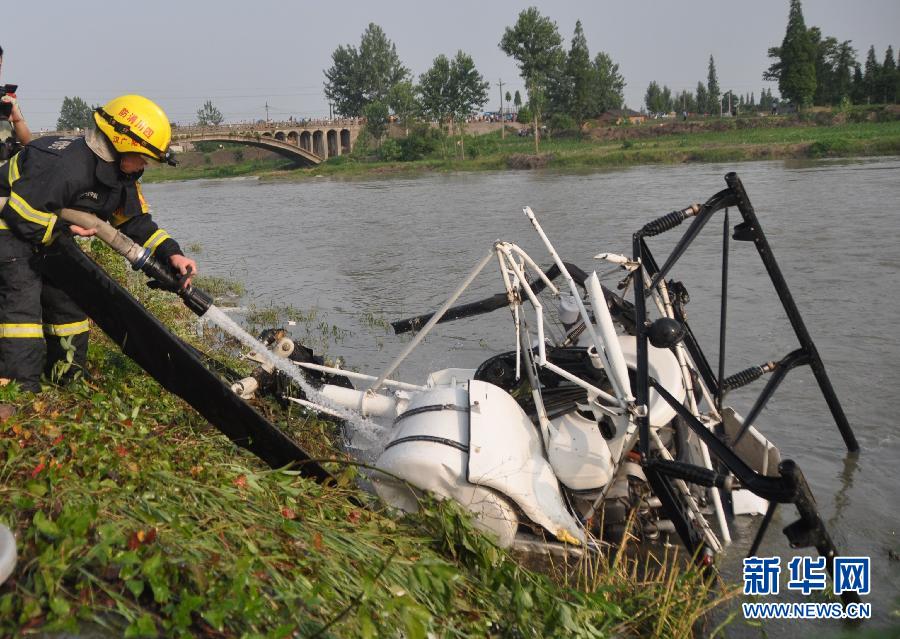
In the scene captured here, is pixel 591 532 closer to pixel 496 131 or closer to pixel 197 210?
pixel 197 210

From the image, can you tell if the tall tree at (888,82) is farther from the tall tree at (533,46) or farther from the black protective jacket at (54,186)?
the black protective jacket at (54,186)

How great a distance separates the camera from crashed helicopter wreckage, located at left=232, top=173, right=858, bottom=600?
429 centimetres

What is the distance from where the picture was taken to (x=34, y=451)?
3580 millimetres

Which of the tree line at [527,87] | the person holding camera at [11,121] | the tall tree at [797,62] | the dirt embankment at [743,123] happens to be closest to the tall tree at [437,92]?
the tree line at [527,87]

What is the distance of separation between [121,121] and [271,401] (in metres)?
1.99

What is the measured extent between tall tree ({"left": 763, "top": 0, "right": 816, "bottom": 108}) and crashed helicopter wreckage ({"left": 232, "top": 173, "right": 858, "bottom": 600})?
76.8 metres

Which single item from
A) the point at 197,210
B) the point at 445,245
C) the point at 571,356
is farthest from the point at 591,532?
the point at 197,210

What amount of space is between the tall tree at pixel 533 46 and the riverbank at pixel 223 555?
7708 centimetres

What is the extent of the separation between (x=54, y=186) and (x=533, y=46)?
80381 mm

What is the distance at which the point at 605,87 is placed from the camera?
9000cm

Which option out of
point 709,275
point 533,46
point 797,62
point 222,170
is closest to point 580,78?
point 533,46

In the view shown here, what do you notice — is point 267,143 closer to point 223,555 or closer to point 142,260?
point 142,260

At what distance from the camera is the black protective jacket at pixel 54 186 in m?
4.46

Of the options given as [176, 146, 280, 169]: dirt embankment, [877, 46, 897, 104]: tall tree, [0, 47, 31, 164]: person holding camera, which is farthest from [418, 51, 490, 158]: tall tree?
[0, 47, 31, 164]: person holding camera
